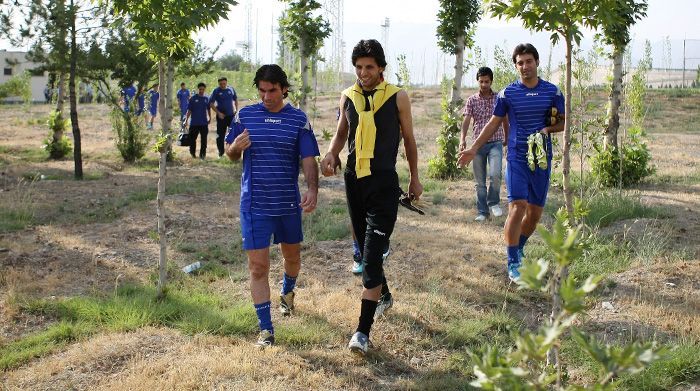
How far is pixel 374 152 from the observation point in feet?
15.8

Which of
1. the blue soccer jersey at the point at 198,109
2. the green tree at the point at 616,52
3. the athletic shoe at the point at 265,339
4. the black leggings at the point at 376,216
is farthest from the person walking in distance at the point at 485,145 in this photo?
the blue soccer jersey at the point at 198,109

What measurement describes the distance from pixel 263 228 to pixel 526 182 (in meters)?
2.41

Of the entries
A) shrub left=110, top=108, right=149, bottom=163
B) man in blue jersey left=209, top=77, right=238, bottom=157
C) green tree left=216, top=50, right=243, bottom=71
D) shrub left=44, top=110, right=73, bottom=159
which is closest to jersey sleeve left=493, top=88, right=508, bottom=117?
man in blue jersey left=209, top=77, right=238, bottom=157

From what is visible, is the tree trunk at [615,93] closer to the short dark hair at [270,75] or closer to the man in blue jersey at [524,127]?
the man in blue jersey at [524,127]

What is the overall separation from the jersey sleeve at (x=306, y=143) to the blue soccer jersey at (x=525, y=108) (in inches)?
75.7

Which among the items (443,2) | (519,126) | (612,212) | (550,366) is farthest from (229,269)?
(443,2)

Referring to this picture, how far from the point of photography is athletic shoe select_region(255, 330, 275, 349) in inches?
188

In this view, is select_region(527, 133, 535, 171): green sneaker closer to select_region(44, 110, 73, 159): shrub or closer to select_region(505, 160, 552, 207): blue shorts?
select_region(505, 160, 552, 207): blue shorts

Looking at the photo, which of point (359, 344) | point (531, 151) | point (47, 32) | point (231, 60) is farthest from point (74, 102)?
point (231, 60)

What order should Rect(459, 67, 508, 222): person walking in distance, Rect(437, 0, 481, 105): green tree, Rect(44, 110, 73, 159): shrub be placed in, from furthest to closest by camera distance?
Rect(44, 110, 73, 159): shrub, Rect(437, 0, 481, 105): green tree, Rect(459, 67, 508, 222): person walking in distance

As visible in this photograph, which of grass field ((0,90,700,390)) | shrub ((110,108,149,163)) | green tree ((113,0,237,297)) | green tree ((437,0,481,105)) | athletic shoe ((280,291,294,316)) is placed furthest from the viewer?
shrub ((110,108,149,163))

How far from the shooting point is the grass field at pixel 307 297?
4414mm

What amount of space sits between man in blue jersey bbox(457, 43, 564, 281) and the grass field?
0.61 metres

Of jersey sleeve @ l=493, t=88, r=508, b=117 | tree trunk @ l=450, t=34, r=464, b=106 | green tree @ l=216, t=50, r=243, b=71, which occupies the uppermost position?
green tree @ l=216, t=50, r=243, b=71
